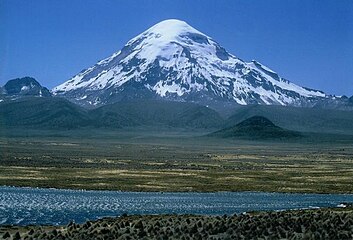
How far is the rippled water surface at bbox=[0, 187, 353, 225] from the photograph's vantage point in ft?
157

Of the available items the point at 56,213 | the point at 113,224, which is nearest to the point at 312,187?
the point at 56,213

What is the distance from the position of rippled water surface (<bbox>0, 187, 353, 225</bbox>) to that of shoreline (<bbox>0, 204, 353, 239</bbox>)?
610 centimetres

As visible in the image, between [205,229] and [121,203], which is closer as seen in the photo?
[205,229]

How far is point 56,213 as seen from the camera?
1918 inches

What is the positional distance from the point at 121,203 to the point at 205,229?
2220cm

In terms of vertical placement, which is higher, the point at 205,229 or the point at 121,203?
the point at 205,229

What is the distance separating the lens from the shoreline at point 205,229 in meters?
34.4

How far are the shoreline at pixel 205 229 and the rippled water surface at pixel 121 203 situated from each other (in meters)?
6.10

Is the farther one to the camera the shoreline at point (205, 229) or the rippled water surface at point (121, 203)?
the rippled water surface at point (121, 203)

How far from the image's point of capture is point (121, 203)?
57.4 m

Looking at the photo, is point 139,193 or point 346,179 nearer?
point 139,193

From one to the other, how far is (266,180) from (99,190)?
27.7 m

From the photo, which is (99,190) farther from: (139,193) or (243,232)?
(243,232)

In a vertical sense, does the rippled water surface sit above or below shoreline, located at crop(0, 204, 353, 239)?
below
